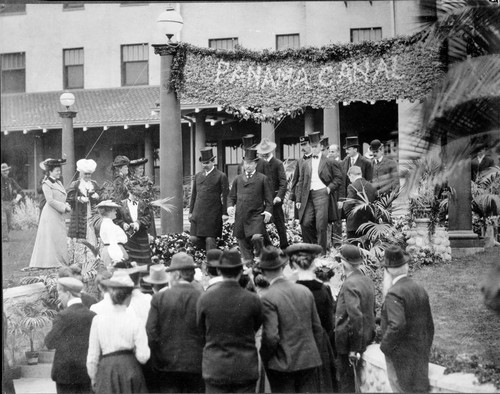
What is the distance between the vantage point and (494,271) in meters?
4.42

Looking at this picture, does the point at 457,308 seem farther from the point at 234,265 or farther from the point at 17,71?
the point at 17,71

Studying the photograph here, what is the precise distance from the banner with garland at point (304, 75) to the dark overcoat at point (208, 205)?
1109mm

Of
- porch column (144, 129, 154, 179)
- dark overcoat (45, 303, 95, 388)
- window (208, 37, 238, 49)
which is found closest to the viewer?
dark overcoat (45, 303, 95, 388)

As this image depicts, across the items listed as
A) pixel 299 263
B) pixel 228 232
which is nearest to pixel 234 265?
pixel 299 263

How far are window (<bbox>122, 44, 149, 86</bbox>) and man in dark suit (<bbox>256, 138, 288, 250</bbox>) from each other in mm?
6197

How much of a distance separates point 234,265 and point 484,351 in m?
2.66

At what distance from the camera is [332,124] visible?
1144 centimetres

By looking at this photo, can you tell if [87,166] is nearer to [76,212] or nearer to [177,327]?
[76,212]

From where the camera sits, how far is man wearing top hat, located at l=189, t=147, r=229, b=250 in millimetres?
8469

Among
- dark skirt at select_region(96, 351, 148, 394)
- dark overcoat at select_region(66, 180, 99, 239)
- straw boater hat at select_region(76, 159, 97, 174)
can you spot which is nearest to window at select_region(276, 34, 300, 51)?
straw boater hat at select_region(76, 159, 97, 174)

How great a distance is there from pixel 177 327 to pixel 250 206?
325cm

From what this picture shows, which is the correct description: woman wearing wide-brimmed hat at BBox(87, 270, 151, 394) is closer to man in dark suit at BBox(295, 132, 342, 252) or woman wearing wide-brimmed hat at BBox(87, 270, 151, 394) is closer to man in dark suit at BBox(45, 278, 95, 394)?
man in dark suit at BBox(45, 278, 95, 394)

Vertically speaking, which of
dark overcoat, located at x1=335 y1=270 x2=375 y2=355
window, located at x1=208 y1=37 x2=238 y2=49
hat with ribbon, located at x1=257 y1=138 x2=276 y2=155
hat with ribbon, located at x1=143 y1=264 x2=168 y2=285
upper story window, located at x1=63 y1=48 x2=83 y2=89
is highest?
window, located at x1=208 y1=37 x2=238 y2=49

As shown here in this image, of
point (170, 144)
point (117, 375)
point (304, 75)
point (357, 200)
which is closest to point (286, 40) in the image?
point (304, 75)
